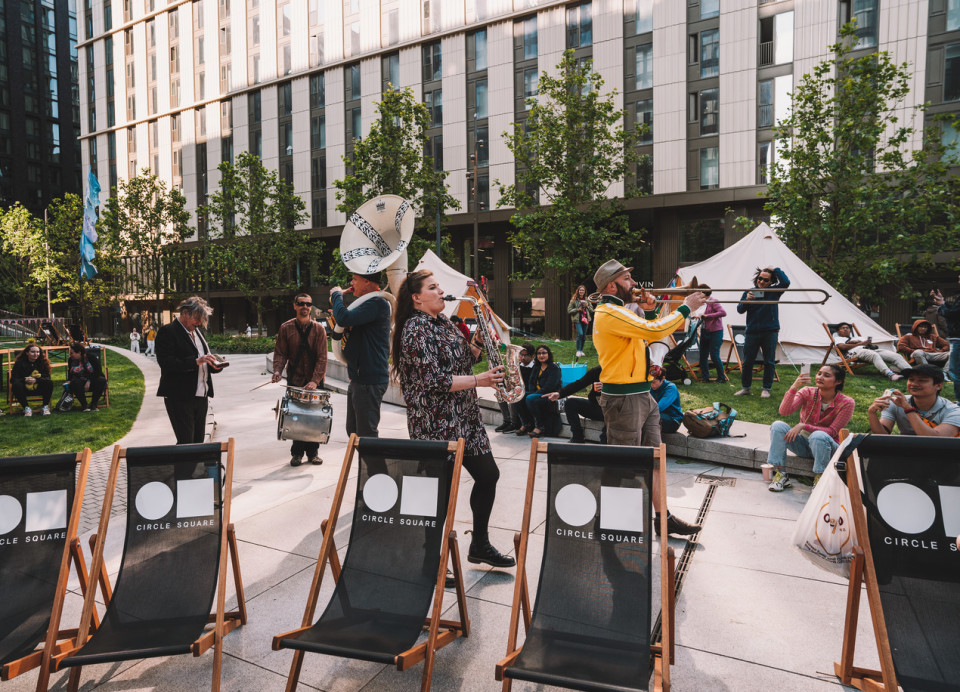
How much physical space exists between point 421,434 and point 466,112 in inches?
1236

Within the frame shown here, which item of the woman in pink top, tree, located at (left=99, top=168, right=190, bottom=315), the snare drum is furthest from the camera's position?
tree, located at (left=99, top=168, right=190, bottom=315)

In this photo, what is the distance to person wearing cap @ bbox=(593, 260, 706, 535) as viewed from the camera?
13.7 ft

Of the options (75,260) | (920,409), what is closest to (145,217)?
(75,260)

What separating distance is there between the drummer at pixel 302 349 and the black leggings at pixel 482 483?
351 centimetres

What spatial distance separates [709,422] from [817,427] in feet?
4.41

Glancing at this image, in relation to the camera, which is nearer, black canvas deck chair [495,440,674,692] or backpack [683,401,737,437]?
black canvas deck chair [495,440,674,692]

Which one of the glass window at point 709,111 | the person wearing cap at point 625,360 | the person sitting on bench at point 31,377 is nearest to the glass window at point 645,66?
the glass window at point 709,111

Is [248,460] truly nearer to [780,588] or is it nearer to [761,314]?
[780,588]

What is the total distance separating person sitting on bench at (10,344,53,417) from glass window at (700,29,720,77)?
27.2 m

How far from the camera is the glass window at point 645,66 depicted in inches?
1092

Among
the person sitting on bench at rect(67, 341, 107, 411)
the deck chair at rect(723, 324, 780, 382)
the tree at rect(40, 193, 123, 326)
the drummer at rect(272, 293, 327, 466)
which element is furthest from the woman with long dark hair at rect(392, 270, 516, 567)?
the tree at rect(40, 193, 123, 326)

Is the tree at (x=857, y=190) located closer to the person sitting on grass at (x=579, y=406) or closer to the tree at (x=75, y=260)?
the person sitting on grass at (x=579, y=406)

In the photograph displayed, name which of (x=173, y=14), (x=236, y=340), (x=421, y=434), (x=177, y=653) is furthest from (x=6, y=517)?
(x=173, y=14)

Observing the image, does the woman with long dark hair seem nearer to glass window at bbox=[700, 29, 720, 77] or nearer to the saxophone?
the saxophone
